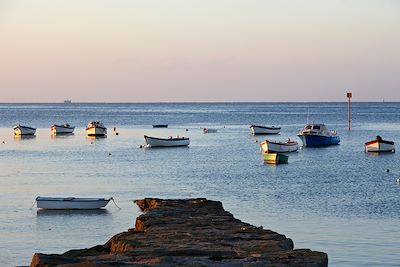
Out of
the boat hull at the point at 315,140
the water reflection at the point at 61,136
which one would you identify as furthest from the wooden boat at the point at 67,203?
the water reflection at the point at 61,136

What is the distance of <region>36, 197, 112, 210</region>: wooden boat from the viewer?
39375mm

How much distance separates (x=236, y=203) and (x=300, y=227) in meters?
8.24

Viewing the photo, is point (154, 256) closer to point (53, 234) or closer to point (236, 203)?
point (53, 234)

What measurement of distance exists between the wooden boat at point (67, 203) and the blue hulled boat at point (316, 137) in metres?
52.1

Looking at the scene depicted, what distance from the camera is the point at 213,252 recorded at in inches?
787

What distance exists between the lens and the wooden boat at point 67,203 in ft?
→ 129

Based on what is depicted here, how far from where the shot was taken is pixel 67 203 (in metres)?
39.5

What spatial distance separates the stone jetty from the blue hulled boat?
6034 centimetres

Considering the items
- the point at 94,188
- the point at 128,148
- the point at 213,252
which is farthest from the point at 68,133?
the point at 213,252

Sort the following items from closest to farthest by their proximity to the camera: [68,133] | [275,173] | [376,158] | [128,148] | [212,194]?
[212,194] → [275,173] → [376,158] → [128,148] → [68,133]

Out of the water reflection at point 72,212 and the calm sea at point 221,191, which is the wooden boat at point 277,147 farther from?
the water reflection at point 72,212

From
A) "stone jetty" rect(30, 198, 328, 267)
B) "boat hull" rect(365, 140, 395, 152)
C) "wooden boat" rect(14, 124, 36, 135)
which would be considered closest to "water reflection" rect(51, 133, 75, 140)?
"wooden boat" rect(14, 124, 36, 135)

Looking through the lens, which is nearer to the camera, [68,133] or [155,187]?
[155,187]

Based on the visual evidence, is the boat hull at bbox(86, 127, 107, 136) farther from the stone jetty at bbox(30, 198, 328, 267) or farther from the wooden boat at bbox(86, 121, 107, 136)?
the stone jetty at bbox(30, 198, 328, 267)
